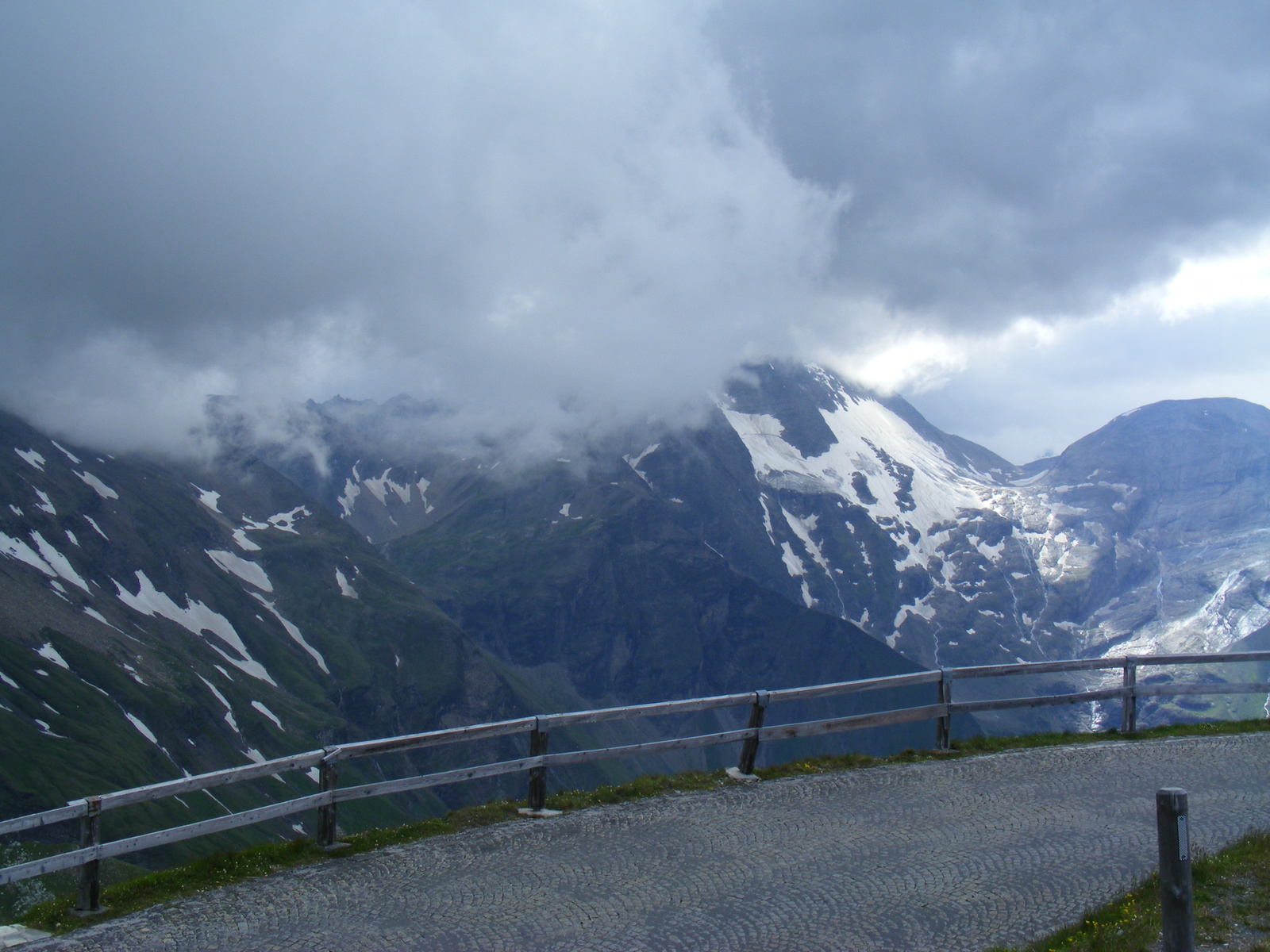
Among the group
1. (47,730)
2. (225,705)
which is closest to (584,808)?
(47,730)

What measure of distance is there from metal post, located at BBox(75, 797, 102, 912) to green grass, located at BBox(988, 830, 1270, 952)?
36.7ft

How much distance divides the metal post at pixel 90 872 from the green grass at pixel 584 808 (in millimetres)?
176

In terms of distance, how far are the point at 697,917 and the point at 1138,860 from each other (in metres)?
6.42

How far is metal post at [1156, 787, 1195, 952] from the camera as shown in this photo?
7.78m

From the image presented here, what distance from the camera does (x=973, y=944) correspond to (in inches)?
420

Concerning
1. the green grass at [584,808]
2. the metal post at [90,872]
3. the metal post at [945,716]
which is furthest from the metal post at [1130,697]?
the metal post at [90,872]

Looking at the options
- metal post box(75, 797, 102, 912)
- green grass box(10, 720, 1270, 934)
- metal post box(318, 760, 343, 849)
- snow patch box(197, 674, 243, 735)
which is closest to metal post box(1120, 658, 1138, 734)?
green grass box(10, 720, 1270, 934)

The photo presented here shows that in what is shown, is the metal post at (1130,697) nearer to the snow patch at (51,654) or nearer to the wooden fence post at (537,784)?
the wooden fence post at (537,784)

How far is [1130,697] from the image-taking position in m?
22.2

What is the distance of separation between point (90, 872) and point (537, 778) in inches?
265

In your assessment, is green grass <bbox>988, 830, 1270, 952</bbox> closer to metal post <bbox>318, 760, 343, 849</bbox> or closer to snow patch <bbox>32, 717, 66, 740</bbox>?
metal post <bbox>318, 760, 343, 849</bbox>

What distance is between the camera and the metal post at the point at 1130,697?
2152cm

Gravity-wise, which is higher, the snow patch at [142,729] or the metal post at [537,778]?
the metal post at [537,778]

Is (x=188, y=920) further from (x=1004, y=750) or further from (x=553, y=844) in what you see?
(x=1004, y=750)
